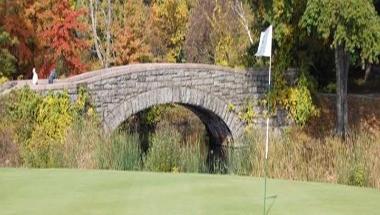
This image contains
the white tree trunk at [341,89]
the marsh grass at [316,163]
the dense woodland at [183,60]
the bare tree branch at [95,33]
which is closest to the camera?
the marsh grass at [316,163]

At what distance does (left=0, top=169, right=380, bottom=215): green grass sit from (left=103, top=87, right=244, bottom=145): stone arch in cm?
1060

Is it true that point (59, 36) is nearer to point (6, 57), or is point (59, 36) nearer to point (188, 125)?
point (6, 57)

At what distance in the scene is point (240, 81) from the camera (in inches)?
846

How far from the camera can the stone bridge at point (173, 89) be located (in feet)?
59.2

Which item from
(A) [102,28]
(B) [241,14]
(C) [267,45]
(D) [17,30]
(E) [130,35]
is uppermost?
(B) [241,14]

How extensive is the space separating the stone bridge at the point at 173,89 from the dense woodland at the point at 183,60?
52cm

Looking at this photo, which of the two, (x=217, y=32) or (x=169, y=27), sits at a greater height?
(x=169, y=27)

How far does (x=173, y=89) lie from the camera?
787 inches

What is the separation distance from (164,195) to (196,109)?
51.2ft

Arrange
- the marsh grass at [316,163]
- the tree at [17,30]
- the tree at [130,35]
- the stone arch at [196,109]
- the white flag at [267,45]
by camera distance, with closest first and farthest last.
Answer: the marsh grass at [316,163], the white flag at [267,45], the stone arch at [196,109], the tree at [17,30], the tree at [130,35]

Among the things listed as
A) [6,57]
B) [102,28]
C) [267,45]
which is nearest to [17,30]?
[6,57]

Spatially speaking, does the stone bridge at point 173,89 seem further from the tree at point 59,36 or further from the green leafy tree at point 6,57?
the tree at point 59,36

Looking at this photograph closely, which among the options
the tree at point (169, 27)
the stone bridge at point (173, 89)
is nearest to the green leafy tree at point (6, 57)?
the stone bridge at point (173, 89)

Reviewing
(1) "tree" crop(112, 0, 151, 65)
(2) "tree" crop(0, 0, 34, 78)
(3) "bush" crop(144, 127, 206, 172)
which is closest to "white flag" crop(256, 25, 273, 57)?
(3) "bush" crop(144, 127, 206, 172)
